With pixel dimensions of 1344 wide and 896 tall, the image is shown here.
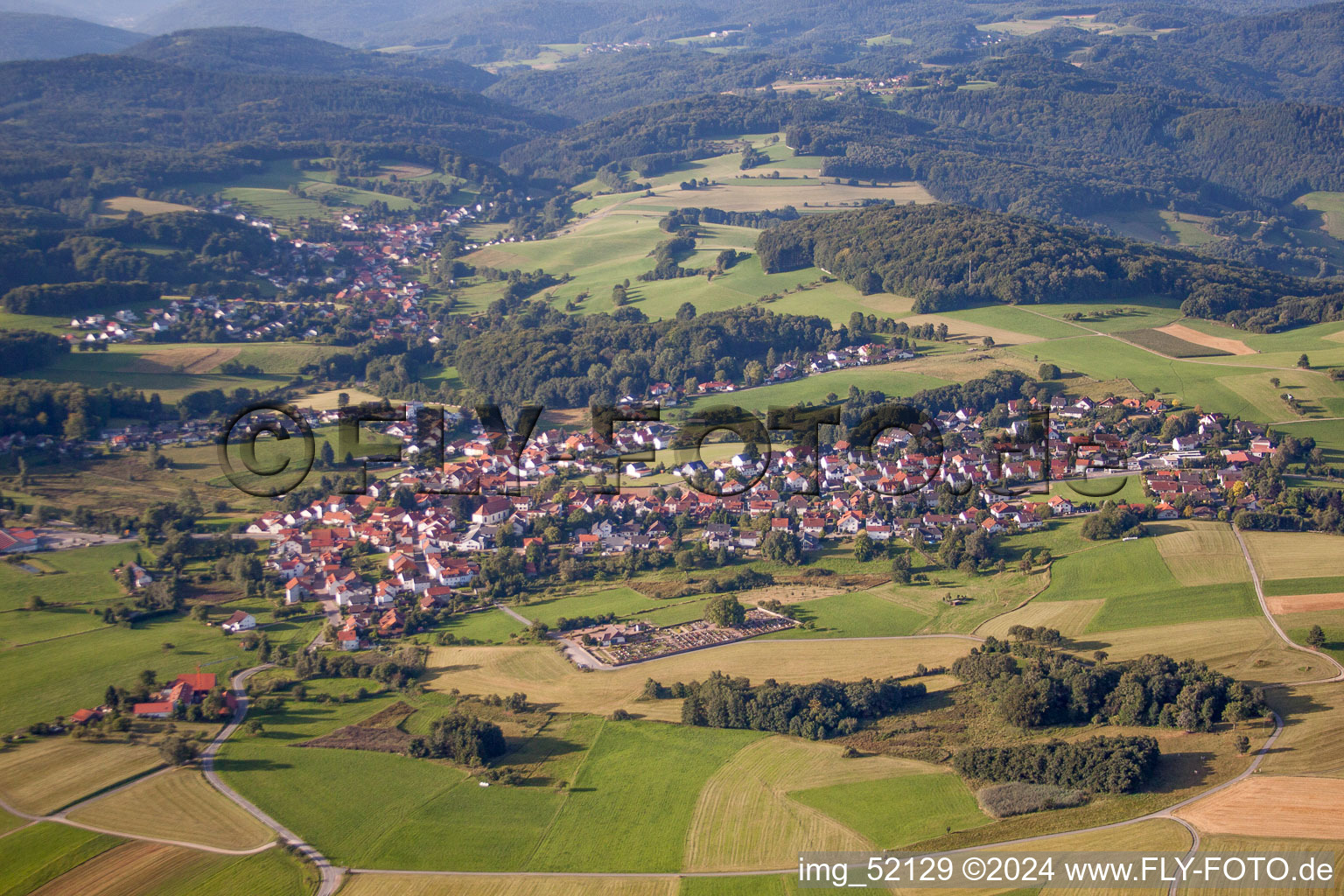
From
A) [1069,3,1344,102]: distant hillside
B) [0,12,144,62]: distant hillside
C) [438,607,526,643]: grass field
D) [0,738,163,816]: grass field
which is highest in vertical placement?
[0,12,144,62]: distant hillside

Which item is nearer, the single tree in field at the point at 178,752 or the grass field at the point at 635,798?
the grass field at the point at 635,798

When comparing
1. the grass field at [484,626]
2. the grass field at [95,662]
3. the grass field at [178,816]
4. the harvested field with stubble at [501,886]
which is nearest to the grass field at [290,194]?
the grass field at [95,662]

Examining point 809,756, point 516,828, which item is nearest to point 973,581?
point 809,756

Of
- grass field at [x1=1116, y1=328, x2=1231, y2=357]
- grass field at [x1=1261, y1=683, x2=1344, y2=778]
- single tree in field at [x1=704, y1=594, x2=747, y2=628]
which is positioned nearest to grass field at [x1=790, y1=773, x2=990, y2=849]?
grass field at [x1=1261, y1=683, x2=1344, y2=778]

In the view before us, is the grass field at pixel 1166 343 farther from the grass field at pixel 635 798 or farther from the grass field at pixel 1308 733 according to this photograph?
the grass field at pixel 635 798

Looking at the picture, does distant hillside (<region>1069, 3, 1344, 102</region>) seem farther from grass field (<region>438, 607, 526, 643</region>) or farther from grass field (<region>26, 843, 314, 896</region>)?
grass field (<region>26, 843, 314, 896</region>)

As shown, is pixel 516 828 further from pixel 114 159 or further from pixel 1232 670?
pixel 114 159

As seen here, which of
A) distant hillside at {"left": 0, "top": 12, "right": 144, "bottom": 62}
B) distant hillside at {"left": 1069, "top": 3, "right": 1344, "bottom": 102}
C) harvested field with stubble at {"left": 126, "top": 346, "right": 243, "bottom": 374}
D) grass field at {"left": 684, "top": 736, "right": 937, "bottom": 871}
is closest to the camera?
grass field at {"left": 684, "top": 736, "right": 937, "bottom": 871}
